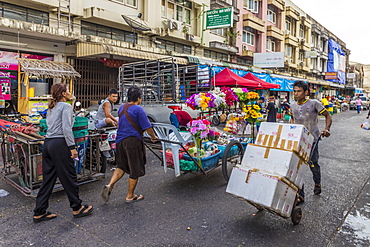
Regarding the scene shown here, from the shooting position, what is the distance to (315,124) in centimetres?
456

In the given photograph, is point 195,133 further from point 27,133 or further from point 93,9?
point 93,9

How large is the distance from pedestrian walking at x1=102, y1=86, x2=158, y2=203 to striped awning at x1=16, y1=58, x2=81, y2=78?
830cm

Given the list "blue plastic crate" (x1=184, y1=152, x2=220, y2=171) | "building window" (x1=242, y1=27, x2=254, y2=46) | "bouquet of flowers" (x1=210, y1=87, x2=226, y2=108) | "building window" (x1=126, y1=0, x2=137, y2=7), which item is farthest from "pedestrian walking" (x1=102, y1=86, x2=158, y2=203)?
"building window" (x1=242, y1=27, x2=254, y2=46)

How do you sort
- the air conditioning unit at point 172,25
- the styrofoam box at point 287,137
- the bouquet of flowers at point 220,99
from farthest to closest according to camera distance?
the air conditioning unit at point 172,25, the bouquet of flowers at point 220,99, the styrofoam box at point 287,137

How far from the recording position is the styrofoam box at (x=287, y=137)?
3.58m

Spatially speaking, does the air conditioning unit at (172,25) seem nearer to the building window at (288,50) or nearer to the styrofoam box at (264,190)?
the styrofoam box at (264,190)

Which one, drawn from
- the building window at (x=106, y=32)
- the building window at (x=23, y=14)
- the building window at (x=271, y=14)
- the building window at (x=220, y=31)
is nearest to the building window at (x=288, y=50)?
the building window at (x=271, y=14)

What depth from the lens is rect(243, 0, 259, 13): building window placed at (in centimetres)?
2670

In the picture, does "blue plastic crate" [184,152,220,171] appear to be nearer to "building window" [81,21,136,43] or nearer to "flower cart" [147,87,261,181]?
"flower cart" [147,87,261,181]

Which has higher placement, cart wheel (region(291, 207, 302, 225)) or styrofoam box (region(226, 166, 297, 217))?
styrofoam box (region(226, 166, 297, 217))

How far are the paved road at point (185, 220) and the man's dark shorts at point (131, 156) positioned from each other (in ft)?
1.76

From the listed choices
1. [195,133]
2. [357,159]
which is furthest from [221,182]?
[357,159]

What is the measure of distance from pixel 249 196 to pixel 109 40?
1237cm

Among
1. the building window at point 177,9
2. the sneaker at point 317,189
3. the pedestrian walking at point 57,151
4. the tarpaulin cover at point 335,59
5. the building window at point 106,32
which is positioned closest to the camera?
the pedestrian walking at point 57,151
